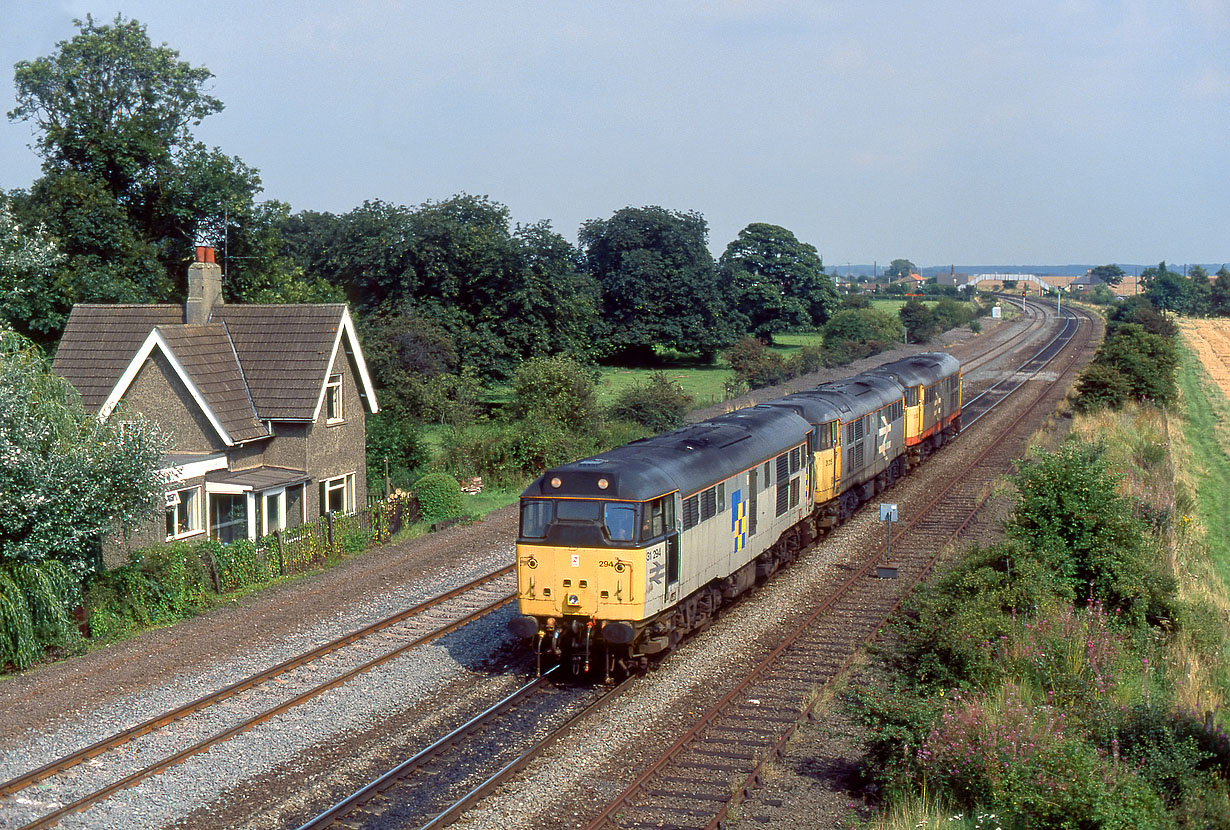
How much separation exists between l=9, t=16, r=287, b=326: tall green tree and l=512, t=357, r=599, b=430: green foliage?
11874 mm

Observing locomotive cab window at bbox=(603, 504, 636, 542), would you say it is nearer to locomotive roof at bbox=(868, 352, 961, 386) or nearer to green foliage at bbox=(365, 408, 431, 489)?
green foliage at bbox=(365, 408, 431, 489)

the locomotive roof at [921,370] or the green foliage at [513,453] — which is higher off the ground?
the locomotive roof at [921,370]

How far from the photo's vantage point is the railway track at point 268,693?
11.9 metres

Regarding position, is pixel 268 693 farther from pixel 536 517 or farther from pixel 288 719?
pixel 536 517

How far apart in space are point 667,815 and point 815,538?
1413 centimetres

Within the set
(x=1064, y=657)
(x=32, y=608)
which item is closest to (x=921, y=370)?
(x=1064, y=657)

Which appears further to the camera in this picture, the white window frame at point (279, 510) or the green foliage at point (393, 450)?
the green foliage at point (393, 450)

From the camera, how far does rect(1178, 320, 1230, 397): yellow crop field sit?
66.1 m

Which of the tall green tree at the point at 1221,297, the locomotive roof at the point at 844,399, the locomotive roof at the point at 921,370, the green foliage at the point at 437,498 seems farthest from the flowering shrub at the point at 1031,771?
the tall green tree at the point at 1221,297

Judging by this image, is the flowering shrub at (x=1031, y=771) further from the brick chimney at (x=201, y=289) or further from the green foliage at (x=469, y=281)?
the green foliage at (x=469, y=281)

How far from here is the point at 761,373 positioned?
2208 inches

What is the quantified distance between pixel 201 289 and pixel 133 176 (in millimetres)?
15012

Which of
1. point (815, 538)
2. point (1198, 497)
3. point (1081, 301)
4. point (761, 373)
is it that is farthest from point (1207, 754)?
point (1081, 301)

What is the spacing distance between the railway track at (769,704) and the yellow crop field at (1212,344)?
4391cm
